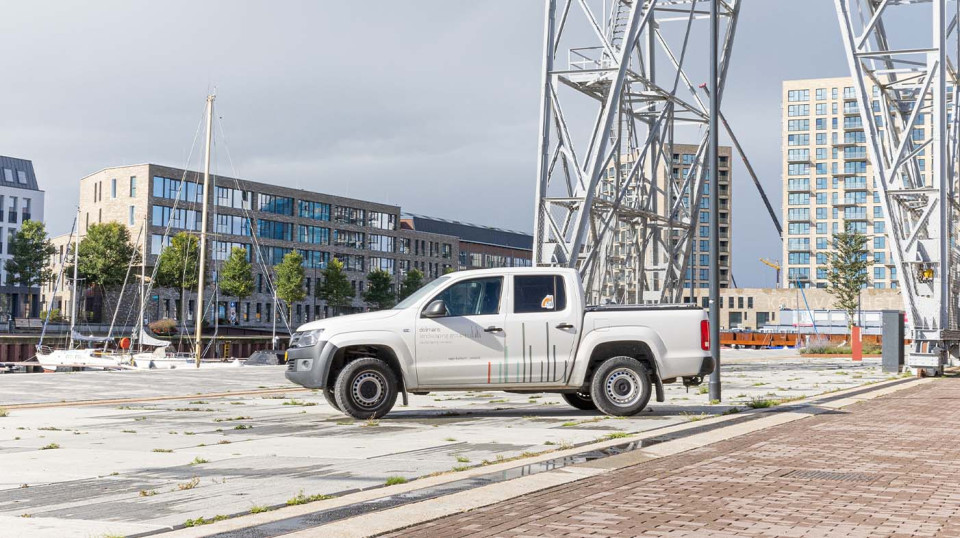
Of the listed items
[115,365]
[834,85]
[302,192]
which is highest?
[834,85]

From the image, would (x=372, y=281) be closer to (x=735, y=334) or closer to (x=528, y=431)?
(x=735, y=334)

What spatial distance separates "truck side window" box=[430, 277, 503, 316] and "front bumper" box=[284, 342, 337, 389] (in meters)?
1.50

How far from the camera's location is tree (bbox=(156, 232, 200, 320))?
78.5m

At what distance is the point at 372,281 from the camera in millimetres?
109625

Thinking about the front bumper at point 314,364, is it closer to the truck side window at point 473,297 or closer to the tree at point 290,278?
the truck side window at point 473,297

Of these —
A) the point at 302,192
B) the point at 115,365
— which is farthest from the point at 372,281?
the point at 115,365

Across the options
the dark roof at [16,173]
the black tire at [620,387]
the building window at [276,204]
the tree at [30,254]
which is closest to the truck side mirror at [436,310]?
the black tire at [620,387]

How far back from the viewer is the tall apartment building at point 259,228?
88.6 metres

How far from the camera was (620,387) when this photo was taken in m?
13.6

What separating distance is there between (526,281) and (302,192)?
317 feet

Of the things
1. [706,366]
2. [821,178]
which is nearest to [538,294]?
[706,366]

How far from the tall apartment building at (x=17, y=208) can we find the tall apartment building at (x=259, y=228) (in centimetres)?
322

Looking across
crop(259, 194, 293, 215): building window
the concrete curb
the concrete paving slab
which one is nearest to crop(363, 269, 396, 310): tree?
crop(259, 194, 293, 215): building window

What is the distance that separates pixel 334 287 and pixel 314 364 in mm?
88763
